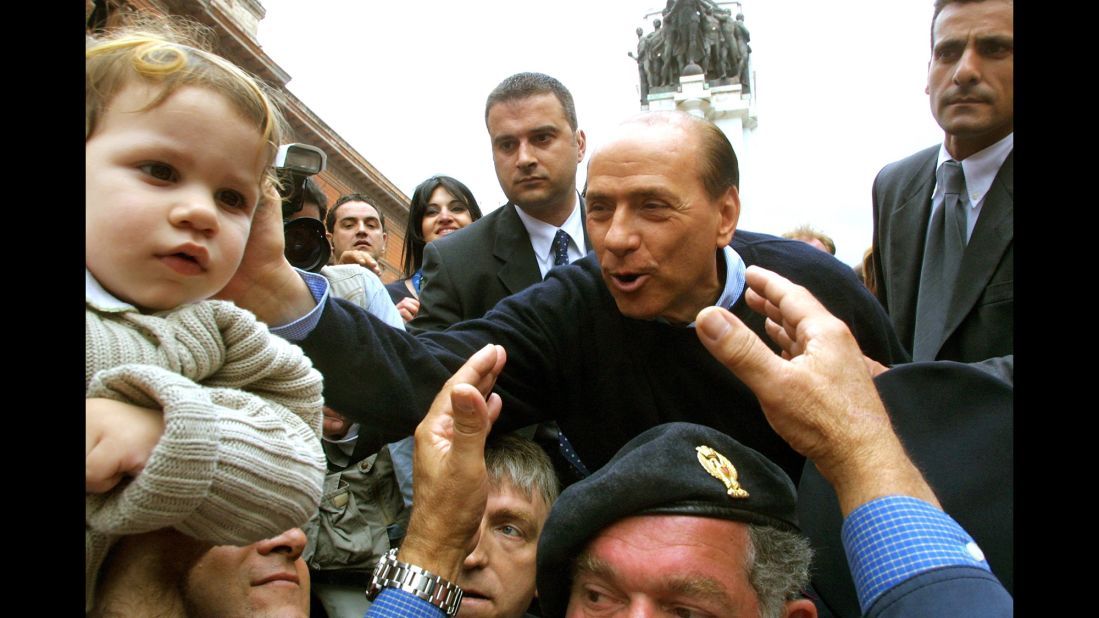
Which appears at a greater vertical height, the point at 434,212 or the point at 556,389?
the point at 434,212

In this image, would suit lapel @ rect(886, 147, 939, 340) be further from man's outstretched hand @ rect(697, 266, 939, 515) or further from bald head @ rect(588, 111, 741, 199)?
man's outstretched hand @ rect(697, 266, 939, 515)

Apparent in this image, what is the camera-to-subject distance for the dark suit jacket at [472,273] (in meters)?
3.27

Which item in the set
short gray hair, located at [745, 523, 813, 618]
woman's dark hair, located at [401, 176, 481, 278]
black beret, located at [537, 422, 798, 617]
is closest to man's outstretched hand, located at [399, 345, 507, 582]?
black beret, located at [537, 422, 798, 617]

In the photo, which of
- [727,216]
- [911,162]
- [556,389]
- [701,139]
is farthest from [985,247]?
[556,389]

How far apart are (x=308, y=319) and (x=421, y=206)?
3225 millimetres

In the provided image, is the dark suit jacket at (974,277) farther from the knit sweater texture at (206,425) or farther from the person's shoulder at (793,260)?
the knit sweater texture at (206,425)

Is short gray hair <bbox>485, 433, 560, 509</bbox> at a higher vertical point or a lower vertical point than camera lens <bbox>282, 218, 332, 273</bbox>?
lower

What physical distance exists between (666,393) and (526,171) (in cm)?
161

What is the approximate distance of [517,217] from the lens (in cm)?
369

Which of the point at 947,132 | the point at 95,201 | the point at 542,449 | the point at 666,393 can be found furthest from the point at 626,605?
the point at 947,132

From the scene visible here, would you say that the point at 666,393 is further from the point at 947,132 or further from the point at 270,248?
the point at 947,132

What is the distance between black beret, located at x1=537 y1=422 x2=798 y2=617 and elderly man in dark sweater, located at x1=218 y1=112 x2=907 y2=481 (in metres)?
0.47

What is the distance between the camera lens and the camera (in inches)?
101

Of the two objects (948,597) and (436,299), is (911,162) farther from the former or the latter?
(948,597)
